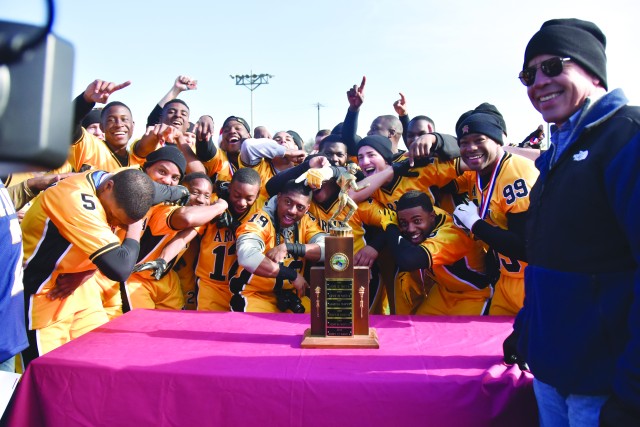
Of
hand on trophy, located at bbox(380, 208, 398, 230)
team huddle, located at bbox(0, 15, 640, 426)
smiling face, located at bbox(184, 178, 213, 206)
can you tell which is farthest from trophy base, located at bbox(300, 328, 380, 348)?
smiling face, located at bbox(184, 178, 213, 206)

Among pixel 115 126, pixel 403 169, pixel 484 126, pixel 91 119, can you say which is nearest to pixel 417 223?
pixel 403 169

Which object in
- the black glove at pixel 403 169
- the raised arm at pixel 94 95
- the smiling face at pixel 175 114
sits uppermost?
the smiling face at pixel 175 114

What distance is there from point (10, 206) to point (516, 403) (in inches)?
91.5

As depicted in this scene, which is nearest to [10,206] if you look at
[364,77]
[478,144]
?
[478,144]

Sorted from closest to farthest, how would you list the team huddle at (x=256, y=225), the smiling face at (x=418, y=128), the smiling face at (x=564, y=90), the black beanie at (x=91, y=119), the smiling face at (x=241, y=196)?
the smiling face at (x=564, y=90) < the team huddle at (x=256, y=225) < the smiling face at (x=241, y=196) < the smiling face at (x=418, y=128) < the black beanie at (x=91, y=119)

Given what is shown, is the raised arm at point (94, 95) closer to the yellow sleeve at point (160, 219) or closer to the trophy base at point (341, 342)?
the yellow sleeve at point (160, 219)

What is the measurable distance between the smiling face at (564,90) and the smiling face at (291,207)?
6.85 feet

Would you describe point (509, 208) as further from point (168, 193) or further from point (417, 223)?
point (168, 193)

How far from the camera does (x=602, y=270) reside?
129cm

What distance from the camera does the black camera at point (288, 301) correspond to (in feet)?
11.4

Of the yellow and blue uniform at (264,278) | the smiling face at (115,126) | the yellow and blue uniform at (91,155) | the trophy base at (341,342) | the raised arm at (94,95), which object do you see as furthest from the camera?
the smiling face at (115,126)

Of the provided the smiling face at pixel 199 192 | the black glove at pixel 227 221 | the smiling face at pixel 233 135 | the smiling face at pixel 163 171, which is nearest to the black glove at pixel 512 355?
the black glove at pixel 227 221

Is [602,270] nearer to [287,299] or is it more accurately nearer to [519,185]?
[519,185]

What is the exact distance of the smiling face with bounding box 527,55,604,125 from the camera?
1498mm
